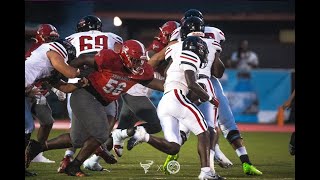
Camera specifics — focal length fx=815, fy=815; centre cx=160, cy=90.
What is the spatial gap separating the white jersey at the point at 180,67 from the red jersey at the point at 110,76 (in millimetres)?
327

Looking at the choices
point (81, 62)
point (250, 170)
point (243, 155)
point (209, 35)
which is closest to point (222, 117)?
point (243, 155)

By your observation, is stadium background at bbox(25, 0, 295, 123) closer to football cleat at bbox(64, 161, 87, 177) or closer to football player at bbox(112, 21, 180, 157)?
football player at bbox(112, 21, 180, 157)

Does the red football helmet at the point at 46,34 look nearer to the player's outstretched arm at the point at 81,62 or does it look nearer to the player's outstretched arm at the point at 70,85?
the player's outstretched arm at the point at 81,62

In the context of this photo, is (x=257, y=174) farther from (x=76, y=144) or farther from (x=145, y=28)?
(x=145, y=28)

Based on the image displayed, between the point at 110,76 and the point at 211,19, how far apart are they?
413 inches

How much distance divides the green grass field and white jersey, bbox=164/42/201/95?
866 mm

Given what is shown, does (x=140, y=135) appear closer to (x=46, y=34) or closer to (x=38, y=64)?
(x=38, y=64)

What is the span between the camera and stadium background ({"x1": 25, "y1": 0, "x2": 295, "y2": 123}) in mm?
16828

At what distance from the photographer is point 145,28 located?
18.1 m

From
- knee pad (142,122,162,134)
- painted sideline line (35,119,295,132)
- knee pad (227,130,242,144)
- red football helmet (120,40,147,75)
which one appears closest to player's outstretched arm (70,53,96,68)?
red football helmet (120,40,147,75)

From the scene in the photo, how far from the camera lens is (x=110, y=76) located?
24.2 feet

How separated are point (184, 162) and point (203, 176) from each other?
6.45 feet

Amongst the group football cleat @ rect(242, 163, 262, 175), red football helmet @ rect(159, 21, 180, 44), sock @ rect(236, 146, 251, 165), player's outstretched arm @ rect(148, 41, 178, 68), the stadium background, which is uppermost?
the stadium background

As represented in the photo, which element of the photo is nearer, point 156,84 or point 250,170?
point 156,84
